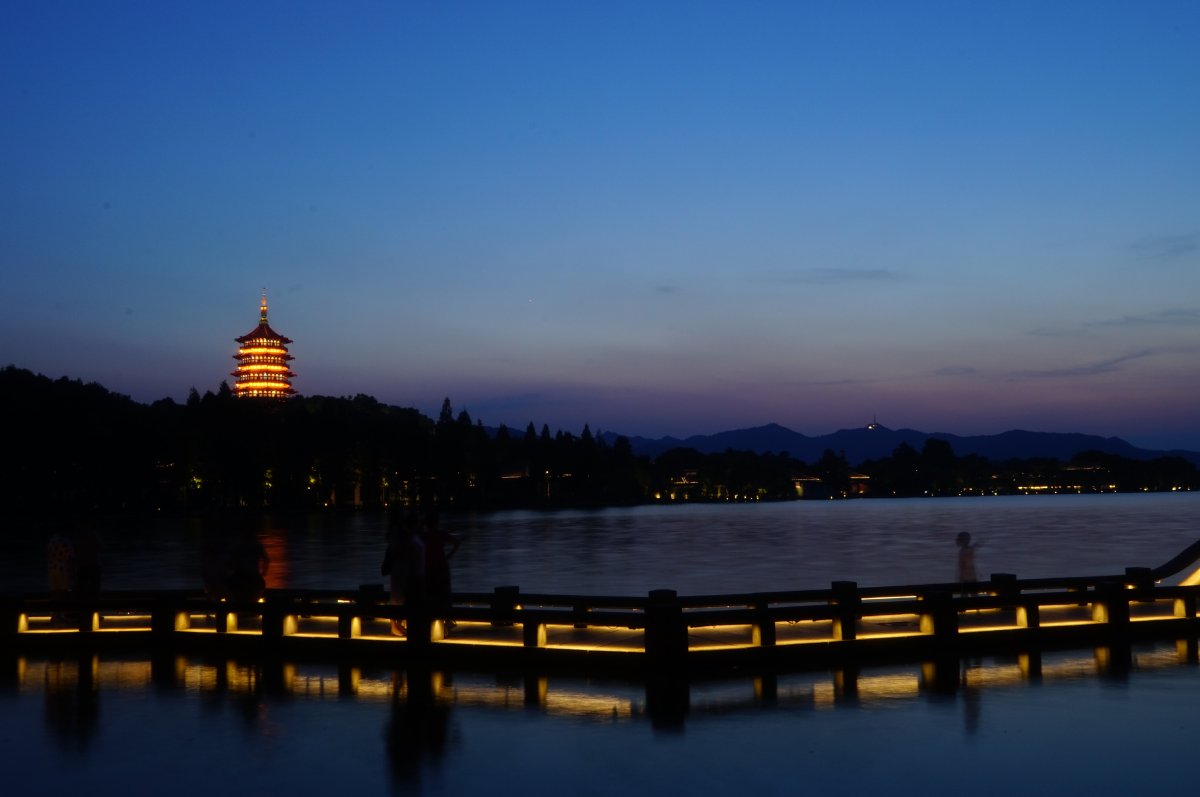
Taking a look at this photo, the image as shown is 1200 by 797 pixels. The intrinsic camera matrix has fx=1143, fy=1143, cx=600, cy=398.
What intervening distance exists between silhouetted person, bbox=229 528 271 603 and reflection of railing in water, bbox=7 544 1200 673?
13.6 inches

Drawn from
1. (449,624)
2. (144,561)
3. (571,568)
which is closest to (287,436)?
(144,561)

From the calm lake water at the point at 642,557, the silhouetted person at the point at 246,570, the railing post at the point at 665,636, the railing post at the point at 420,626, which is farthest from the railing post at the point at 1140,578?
the calm lake water at the point at 642,557

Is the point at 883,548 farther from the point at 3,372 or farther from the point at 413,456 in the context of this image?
the point at 3,372

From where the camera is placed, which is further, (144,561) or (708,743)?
(144,561)

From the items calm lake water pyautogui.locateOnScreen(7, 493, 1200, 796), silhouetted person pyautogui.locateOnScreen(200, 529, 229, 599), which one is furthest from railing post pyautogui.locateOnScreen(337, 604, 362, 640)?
silhouetted person pyautogui.locateOnScreen(200, 529, 229, 599)

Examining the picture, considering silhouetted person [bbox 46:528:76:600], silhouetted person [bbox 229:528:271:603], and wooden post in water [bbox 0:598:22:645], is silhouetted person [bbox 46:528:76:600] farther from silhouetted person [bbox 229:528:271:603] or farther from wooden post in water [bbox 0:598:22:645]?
silhouetted person [bbox 229:528:271:603]

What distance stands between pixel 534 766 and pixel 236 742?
3151mm

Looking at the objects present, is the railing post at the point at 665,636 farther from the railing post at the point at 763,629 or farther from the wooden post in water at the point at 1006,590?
the wooden post in water at the point at 1006,590

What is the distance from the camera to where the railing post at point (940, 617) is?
17016 mm

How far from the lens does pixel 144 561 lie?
Result: 61.8 metres

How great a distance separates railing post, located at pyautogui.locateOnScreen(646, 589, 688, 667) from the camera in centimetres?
1514

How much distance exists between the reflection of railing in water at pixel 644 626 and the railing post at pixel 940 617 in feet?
0.06

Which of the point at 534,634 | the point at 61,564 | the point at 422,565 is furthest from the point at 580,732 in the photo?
the point at 61,564

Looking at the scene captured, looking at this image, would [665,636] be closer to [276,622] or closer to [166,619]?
[276,622]
